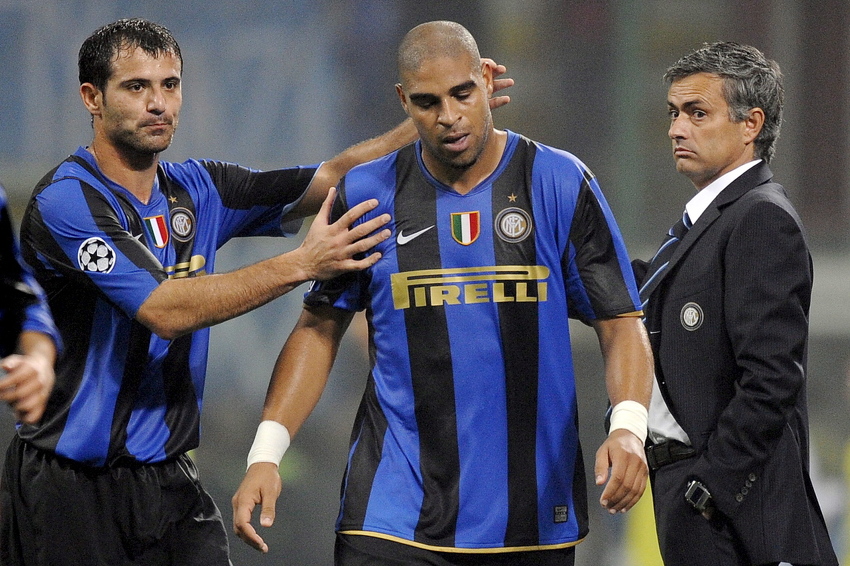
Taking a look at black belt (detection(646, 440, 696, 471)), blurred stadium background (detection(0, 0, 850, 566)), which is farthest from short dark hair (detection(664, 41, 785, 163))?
blurred stadium background (detection(0, 0, 850, 566))

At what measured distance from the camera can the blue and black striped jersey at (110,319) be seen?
2.72m

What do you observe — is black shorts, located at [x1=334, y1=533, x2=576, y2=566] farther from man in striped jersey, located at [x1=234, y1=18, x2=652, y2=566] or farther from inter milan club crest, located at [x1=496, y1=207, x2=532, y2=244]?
inter milan club crest, located at [x1=496, y1=207, x2=532, y2=244]

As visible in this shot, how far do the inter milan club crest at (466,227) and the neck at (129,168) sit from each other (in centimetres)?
97

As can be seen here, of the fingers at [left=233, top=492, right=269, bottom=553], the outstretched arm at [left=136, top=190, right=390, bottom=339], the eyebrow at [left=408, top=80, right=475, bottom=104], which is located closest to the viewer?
the fingers at [left=233, top=492, right=269, bottom=553]

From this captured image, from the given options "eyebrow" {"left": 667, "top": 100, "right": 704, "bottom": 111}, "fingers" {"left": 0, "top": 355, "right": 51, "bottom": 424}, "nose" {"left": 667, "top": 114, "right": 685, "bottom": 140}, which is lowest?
"fingers" {"left": 0, "top": 355, "right": 51, "bottom": 424}

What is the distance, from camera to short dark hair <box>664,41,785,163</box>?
297 centimetres

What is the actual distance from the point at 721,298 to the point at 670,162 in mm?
2701

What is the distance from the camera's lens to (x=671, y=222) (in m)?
5.24

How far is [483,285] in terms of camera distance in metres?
2.38

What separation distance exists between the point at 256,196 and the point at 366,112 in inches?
86.2

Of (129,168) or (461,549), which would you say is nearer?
(461,549)

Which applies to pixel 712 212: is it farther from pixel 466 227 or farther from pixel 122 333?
pixel 122 333

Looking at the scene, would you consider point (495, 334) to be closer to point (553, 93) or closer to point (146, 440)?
point (146, 440)

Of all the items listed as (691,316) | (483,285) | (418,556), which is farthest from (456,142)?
(418,556)
